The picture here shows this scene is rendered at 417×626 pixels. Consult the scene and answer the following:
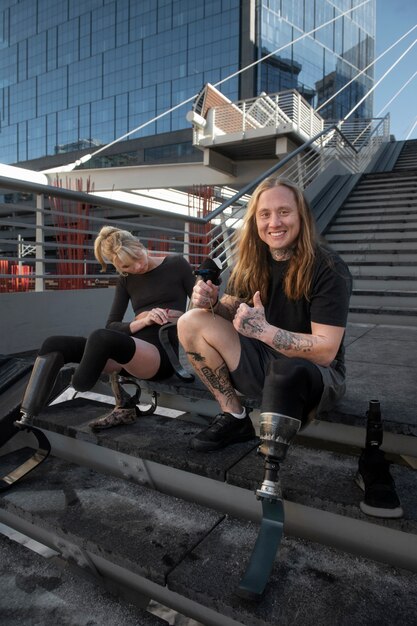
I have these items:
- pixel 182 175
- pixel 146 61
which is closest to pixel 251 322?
pixel 182 175

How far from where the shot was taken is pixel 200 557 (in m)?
1.49

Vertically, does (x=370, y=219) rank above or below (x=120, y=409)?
above

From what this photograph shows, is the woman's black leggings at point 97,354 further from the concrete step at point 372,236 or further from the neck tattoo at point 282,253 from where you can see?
the concrete step at point 372,236

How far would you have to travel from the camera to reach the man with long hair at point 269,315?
170cm

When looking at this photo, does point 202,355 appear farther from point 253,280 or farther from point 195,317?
point 253,280

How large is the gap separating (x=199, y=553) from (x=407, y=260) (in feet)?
16.0

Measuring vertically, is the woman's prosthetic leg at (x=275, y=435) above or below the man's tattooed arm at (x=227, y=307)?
below

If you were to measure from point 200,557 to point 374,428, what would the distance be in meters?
0.80

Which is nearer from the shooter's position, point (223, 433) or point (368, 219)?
point (223, 433)

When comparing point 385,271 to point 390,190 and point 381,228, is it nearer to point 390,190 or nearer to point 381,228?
point 381,228

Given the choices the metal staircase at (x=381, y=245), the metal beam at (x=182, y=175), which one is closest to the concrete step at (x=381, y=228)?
the metal staircase at (x=381, y=245)

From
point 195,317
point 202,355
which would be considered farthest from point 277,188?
point 202,355

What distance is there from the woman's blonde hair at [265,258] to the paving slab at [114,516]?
3.31ft

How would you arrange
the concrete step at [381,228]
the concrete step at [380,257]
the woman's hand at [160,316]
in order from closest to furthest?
the woman's hand at [160,316]
the concrete step at [380,257]
the concrete step at [381,228]
